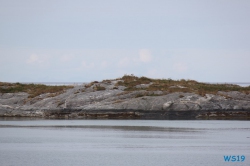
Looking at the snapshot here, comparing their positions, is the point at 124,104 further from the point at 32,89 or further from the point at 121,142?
the point at 121,142

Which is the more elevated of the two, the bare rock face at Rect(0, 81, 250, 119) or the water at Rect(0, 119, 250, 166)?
the bare rock face at Rect(0, 81, 250, 119)

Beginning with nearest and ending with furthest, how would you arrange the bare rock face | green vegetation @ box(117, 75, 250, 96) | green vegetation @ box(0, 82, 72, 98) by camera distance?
the bare rock face, green vegetation @ box(117, 75, 250, 96), green vegetation @ box(0, 82, 72, 98)

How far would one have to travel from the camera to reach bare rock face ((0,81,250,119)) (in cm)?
8225

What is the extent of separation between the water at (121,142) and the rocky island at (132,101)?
398 cm

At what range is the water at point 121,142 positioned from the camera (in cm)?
4497

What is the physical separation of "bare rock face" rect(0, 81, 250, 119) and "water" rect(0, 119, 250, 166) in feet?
12.4

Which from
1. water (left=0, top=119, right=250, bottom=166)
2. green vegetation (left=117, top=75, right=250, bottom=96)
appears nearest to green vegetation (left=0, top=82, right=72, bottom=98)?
green vegetation (left=117, top=75, right=250, bottom=96)

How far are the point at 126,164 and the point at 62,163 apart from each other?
4962mm

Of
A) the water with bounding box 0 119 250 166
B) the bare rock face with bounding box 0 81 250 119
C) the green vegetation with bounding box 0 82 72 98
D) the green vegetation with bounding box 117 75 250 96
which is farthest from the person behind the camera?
the green vegetation with bounding box 0 82 72 98

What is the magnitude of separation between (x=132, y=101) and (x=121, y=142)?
26.4 m

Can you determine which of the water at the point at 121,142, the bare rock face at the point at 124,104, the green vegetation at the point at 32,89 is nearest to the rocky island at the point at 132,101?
the bare rock face at the point at 124,104

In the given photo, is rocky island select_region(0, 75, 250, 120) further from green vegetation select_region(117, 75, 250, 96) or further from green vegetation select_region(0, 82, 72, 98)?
green vegetation select_region(0, 82, 72, 98)

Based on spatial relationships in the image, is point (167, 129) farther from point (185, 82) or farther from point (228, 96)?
point (185, 82)

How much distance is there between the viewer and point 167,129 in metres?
69.0
